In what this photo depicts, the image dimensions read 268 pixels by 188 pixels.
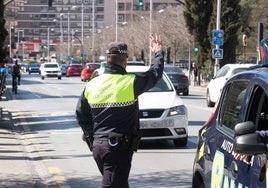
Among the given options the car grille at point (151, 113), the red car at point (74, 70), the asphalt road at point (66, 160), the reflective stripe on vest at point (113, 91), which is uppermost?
the reflective stripe on vest at point (113, 91)

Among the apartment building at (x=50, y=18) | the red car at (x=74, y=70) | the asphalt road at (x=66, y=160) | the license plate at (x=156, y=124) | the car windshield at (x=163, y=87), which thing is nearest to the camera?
the asphalt road at (x=66, y=160)

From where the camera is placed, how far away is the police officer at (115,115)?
527 cm

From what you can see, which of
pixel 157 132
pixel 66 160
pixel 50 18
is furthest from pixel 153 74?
pixel 50 18

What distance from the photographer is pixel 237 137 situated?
4.01 meters

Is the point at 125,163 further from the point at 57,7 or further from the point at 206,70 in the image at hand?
the point at 57,7

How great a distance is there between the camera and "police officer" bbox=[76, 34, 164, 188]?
5266 mm

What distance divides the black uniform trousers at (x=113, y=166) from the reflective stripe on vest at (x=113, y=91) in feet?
→ 1.17

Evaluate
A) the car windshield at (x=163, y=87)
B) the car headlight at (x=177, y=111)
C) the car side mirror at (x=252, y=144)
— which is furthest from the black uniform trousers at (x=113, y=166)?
the car windshield at (x=163, y=87)

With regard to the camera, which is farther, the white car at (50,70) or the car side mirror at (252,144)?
the white car at (50,70)

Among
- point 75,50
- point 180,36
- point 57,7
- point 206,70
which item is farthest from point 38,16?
point 206,70

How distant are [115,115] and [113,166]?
1.47 ft

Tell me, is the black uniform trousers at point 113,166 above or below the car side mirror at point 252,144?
below

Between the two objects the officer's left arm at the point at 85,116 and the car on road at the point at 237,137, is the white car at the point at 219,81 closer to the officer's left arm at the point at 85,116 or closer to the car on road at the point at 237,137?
the car on road at the point at 237,137

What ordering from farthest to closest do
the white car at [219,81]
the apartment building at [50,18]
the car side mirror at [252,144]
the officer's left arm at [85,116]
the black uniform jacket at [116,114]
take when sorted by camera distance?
1. the apartment building at [50,18]
2. the white car at [219,81]
3. the officer's left arm at [85,116]
4. the black uniform jacket at [116,114]
5. the car side mirror at [252,144]
